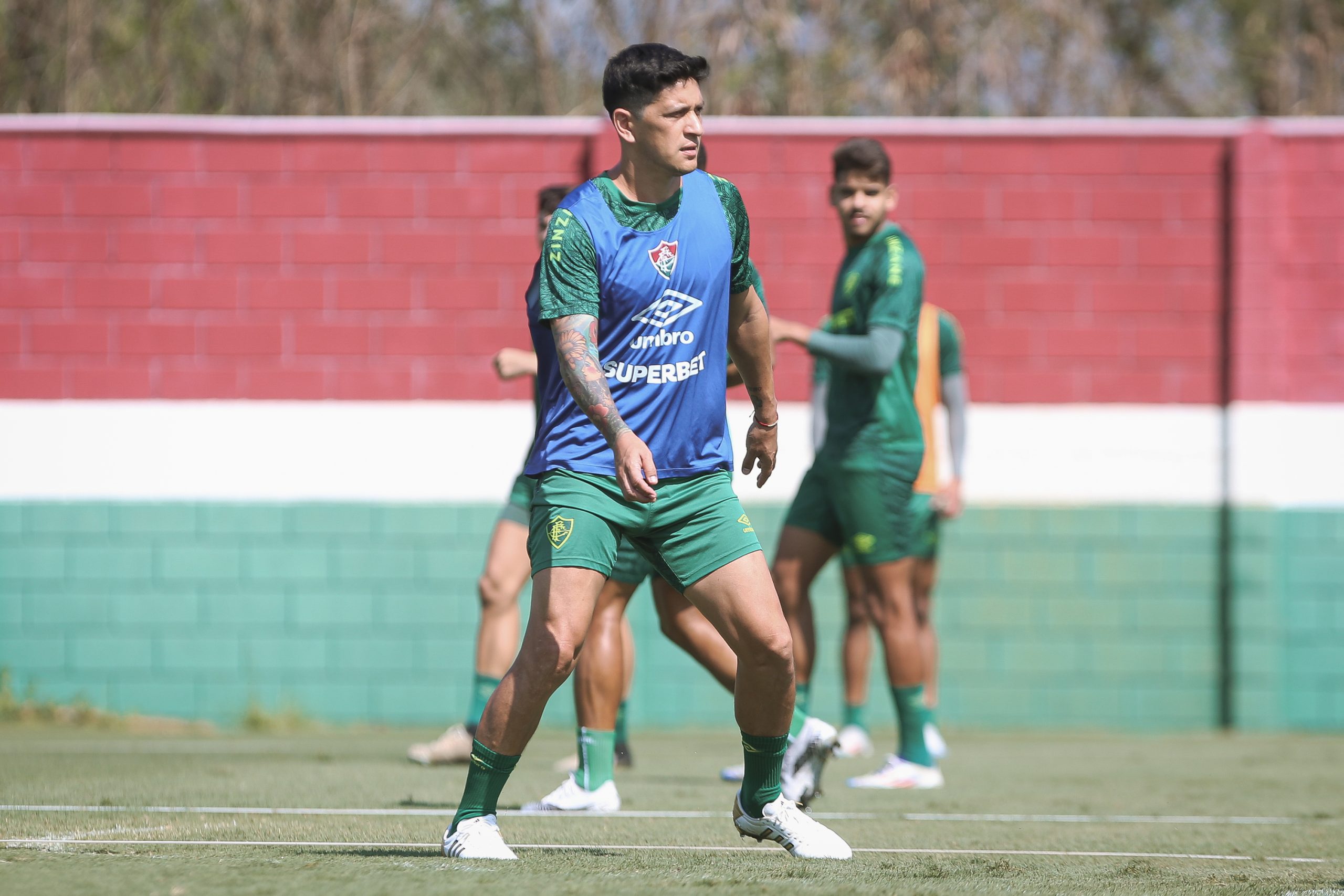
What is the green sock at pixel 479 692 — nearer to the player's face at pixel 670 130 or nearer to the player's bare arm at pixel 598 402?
the player's bare arm at pixel 598 402

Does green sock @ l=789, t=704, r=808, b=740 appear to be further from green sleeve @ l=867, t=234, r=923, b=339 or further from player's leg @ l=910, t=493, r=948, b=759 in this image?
player's leg @ l=910, t=493, r=948, b=759

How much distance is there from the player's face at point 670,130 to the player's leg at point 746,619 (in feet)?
2.60

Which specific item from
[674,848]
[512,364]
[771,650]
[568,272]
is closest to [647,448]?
[568,272]

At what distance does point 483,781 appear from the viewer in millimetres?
3920

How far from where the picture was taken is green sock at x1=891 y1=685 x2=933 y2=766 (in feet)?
21.3

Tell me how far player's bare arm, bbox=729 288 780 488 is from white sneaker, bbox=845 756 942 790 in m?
2.34

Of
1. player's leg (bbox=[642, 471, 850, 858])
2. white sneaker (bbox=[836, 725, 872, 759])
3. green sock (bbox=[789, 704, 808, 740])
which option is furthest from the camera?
white sneaker (bbox=[836, 725, 872, 759])

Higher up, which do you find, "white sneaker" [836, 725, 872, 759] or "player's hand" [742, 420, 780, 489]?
"player's hand" [742, 420, 780, 489]

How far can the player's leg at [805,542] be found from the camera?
6496 millimetres

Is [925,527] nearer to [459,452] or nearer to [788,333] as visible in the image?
[788,333]

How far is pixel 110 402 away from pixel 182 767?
357cm

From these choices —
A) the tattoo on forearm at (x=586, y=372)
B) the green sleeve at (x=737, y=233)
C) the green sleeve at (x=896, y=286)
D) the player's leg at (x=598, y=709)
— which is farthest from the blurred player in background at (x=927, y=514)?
the tattoo on forearm at (x=586, y=372)

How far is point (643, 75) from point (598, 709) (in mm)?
2451

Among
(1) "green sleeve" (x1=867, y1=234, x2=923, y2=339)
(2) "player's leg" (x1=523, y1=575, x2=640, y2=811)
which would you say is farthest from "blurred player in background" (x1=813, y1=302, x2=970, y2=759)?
(2) "player's leg" (x1=523, y1=575, x2=640, y2=811)
